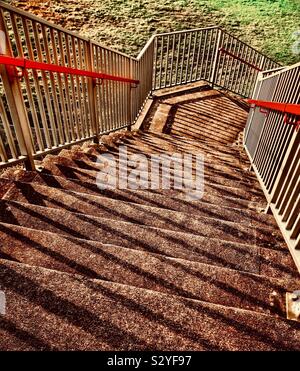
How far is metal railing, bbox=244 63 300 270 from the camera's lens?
7.93 ft

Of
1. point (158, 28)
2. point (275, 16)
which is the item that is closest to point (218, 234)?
point (158, 28)

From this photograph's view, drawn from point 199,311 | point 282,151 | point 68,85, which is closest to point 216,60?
point 68,85

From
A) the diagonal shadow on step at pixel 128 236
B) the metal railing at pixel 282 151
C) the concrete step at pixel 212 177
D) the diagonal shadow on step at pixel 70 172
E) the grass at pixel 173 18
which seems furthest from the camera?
the grass at pixel 173 18

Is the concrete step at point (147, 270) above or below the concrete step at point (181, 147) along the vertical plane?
above

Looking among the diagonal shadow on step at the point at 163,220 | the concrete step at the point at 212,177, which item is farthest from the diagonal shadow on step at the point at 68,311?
the concrete step at the point at 212,177

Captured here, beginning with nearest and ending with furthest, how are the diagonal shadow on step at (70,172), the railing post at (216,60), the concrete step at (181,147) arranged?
the diagonal shadow on step at (70,172)
the concrete step at (181,147)
the railing post at (216,60)

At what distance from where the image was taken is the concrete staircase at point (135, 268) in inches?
61.5

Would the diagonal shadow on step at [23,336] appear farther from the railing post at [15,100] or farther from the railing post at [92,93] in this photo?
the railing post at [92,93]

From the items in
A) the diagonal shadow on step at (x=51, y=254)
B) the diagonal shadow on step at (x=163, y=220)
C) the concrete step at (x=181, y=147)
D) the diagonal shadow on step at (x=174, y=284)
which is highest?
the diagonal shadow on step at (x=51, y=254)

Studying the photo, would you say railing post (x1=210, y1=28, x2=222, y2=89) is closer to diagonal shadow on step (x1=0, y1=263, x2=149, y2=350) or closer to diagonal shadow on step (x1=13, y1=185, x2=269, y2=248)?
diagonal shadow on step (x1=13, y1=185, x2=269, y2=248)

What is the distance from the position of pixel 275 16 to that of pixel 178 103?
693 cm

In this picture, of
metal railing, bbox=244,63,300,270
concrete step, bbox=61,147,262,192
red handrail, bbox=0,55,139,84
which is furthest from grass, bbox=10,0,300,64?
metal railing, bbox=244,63,300,270

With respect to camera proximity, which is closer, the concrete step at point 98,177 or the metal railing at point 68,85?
the metal railing at point 68,85
